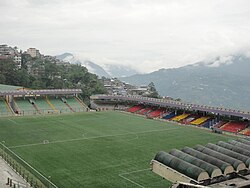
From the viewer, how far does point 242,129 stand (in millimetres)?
50906

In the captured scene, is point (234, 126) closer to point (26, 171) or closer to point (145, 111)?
point (145, 111)

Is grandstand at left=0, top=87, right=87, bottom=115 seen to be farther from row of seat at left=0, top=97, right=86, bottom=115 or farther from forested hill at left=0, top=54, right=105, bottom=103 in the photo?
forested hill at left=0, top=54, right=105, bottom=103

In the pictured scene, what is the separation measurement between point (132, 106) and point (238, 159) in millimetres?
55995

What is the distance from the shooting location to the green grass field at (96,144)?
27312 millimetres

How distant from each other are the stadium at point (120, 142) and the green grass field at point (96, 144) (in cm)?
8

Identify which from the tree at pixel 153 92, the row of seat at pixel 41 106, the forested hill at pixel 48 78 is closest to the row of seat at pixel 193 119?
the row of seat at pixel 41 106

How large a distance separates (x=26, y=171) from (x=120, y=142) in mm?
14646

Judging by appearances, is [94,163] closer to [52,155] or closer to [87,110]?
[52,155]

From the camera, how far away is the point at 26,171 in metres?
28.4

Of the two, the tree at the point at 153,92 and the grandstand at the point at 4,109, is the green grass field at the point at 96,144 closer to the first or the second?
the grandstand at the point at 4,109

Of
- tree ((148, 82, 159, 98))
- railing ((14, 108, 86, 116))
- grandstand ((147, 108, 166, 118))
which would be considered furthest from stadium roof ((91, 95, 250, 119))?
tree ((148, 82, 159, 98))

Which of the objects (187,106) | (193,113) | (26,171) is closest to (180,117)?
(187,106)

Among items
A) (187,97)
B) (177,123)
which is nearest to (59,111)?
(177,123)

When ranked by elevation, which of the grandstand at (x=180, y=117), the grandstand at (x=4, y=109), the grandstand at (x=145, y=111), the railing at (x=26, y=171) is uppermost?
the grandstand at (x=4, y=109)
